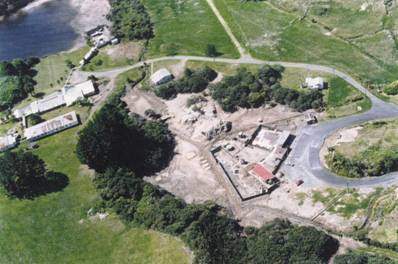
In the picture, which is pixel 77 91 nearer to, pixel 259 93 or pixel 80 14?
pixel 259 93

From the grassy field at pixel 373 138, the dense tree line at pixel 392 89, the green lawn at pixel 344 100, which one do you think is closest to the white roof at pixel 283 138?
the grassy field at pixel 373 138

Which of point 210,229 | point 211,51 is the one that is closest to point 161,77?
point 211,51

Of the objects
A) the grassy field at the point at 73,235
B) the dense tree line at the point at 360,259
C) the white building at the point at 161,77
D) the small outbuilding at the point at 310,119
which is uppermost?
the white building at the point at 161,77

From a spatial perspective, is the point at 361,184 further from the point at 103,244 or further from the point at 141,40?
the point at 141,40

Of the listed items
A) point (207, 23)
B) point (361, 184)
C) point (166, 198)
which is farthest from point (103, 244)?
point (207, 23)

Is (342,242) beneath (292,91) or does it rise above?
beneath

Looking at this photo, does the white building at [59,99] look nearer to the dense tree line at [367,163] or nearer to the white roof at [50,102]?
the white roof at [50,102]

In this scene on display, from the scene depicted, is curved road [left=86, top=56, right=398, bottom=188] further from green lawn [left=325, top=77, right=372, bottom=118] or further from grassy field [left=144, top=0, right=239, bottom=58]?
grassy field [left=144, top=0, right=239, bottom=58]
